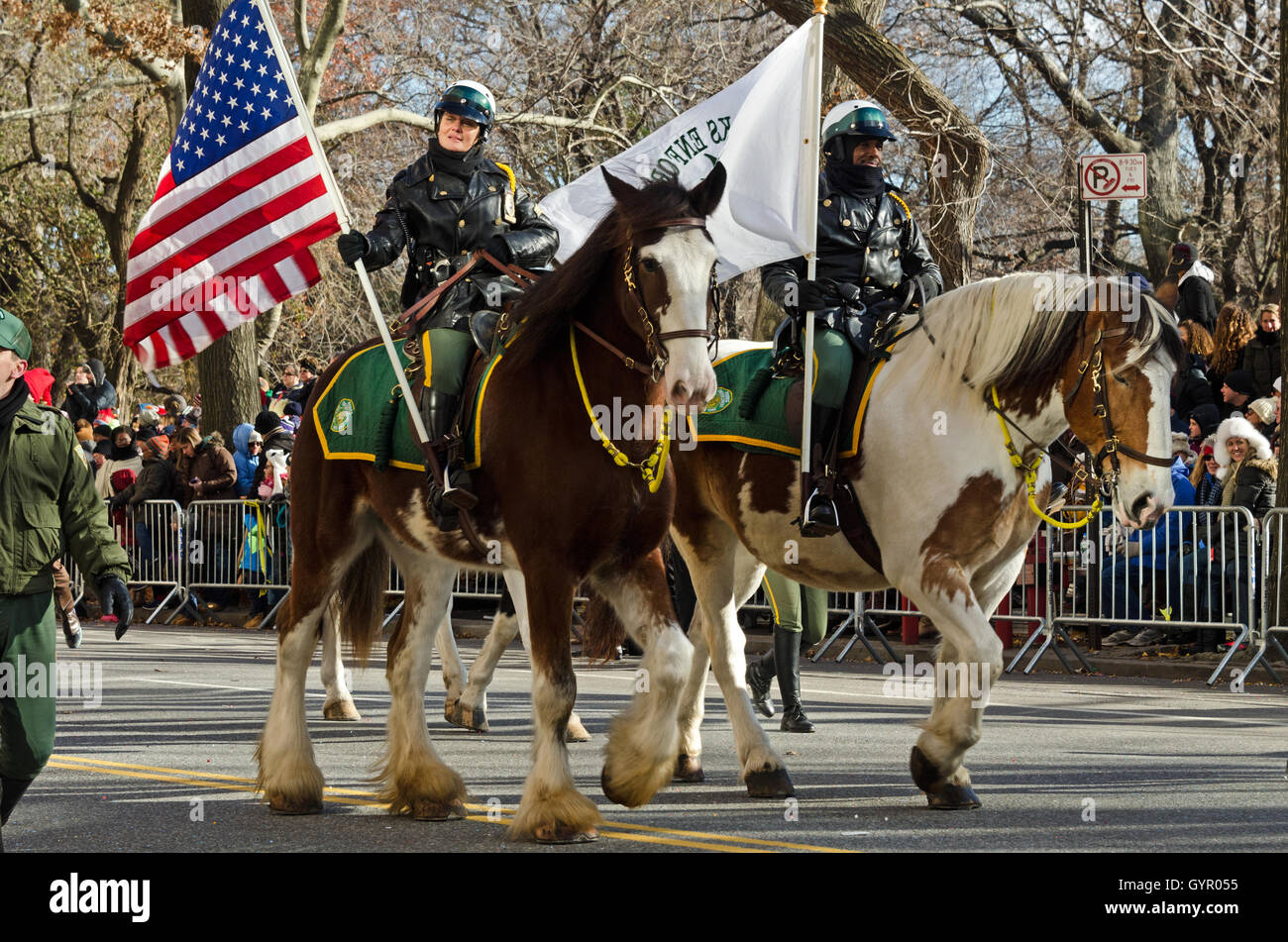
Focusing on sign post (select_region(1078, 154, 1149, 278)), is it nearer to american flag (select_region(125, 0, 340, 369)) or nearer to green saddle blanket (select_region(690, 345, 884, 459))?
green saddle blanket (select_region(690, 345, 884, 459))

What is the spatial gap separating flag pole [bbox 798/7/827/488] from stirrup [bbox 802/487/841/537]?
0.13 m

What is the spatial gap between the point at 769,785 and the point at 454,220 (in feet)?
9.67

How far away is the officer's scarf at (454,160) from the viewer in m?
8.43

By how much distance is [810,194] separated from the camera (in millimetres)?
8891

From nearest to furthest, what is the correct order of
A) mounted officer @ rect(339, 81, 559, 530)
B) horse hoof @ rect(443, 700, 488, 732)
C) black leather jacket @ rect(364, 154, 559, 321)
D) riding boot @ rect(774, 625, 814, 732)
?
1. mounted officer @ rect(339, 81, 559, 530)
2. black leather jacket @ rect(364, 154, 559, 321)
3. riding boot @ rect(774, 625, 814, 732)
4. horse hoof @ rect(443, 700, 488, 732)

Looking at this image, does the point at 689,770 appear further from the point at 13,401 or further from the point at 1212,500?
the point at 1212,500

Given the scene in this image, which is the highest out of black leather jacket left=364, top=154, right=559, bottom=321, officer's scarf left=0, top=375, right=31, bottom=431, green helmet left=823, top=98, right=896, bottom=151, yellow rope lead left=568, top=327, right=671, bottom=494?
green helmet left=823, top=98, right=896, bottom=151

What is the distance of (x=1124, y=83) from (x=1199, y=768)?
848 inches

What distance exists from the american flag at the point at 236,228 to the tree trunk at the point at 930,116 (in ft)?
35.8

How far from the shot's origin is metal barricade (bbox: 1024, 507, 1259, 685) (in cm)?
1455

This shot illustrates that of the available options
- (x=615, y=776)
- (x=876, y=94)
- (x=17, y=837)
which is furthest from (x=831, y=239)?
(x=876, y=94)

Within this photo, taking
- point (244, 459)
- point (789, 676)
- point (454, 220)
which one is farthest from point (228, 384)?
point (454, 220)

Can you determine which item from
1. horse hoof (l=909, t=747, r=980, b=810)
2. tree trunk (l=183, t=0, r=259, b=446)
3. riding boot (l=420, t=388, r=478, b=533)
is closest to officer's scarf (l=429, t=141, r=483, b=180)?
riding boot (l=420, t=388, r=478, b=533)

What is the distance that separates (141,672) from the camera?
1498 centimetres
